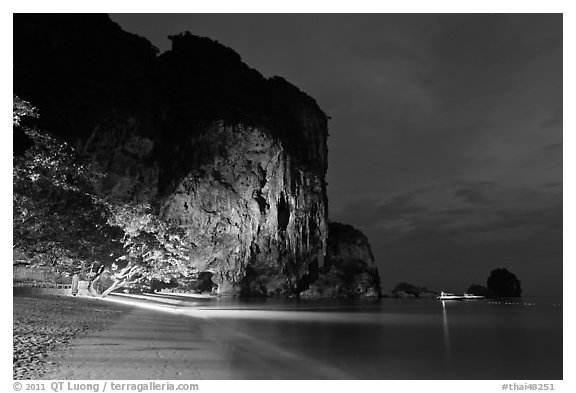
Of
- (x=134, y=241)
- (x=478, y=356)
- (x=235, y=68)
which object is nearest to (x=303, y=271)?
(x=235, y=68)

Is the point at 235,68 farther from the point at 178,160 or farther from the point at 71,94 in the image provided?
the point at 71,94

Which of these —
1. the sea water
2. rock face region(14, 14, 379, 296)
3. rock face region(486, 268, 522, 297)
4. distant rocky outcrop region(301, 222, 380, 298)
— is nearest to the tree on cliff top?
the sea water

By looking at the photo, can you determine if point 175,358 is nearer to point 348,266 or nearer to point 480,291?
point 348,266

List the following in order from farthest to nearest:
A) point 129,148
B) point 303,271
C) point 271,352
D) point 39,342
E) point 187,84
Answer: point 303,271, point 187,84, point 129,148, point 271,352, point 39,342

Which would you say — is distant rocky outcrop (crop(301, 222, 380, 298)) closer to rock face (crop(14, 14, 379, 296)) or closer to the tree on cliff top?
rock face (crop(14, 14, 379, 296))

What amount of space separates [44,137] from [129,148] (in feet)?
62.8

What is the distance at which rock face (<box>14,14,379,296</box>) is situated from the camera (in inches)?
914

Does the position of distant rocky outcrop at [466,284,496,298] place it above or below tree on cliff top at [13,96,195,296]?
below

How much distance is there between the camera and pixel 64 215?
10703mm

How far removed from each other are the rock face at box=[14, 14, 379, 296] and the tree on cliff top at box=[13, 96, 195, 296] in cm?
600

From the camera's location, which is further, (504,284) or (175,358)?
(504,284)

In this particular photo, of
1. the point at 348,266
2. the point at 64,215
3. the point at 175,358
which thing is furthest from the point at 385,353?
the point at 348,266

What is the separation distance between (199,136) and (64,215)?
77.7 ft

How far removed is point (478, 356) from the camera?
9.90 meters
